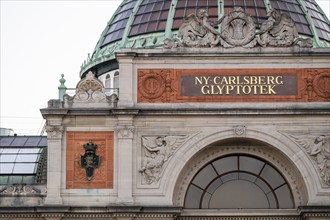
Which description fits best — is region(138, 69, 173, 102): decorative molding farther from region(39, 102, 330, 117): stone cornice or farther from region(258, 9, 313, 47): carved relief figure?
region(258, 9, 313, 47): carved relief figure

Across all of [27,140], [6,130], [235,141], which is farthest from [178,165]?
[6,130]

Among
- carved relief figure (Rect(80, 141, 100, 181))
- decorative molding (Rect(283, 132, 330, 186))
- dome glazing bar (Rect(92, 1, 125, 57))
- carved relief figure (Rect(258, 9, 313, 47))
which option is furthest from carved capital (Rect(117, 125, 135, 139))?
dome glazing bar (Rect(92, 1, 125, 57))

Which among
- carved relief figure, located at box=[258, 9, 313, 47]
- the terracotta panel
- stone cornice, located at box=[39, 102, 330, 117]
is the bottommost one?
the terracotta panel

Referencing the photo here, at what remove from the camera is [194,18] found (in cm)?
4328

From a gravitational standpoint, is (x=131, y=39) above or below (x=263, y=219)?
above

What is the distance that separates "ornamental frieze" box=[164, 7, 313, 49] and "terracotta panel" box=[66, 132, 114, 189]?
4.77 meters

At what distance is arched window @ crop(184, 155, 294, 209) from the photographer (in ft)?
141

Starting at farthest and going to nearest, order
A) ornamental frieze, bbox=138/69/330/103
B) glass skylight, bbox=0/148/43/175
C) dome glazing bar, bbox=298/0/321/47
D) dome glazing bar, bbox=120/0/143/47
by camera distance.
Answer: dome glazing bar, bbox=298/0/321/47, dome glazing bar, bbox=120/0/143/47, glass skylight, bbox=0/148/43/175, ornamental frieze, bbox=138/69/330/103

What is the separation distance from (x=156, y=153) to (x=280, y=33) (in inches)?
284

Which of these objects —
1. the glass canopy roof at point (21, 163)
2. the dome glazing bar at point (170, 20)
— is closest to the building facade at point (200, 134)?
the glass canopy roof at point (21, 163)

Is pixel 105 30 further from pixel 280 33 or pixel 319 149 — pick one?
pixel 319 149

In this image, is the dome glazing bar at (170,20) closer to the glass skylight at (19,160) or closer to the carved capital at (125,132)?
the glass skylight at (19,160)

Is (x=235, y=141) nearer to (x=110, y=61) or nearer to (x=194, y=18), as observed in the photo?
(x=194, y=18)

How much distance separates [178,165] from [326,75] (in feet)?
23.7
